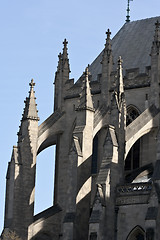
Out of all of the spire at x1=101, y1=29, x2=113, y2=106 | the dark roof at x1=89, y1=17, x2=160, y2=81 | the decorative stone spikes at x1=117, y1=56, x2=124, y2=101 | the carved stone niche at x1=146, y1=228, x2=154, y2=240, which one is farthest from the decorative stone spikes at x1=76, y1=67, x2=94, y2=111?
the carved stone niche at x1=146, y1=228, x2=154, y2=240

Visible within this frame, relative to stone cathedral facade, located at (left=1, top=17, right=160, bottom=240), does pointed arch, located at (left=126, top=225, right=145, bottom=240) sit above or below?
below

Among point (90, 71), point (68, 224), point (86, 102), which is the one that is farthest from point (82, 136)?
point (90, 71)

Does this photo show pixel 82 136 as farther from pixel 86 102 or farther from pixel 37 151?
pixel 37 151

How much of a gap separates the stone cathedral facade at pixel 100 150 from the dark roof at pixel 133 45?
0.08 m

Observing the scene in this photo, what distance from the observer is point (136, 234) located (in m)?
41.2

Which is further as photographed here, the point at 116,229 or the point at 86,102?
the point at 86,102

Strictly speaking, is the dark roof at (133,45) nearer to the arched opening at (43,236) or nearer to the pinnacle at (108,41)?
the pinnacle at (108,41)

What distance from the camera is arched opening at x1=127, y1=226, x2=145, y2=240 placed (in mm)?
40906

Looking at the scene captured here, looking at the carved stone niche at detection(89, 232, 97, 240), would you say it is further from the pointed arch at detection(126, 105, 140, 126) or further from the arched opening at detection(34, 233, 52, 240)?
the pointed arch at detection(126, 105, 140, 126)

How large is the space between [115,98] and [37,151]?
23.0ft

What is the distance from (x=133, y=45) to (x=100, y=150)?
24.1ft

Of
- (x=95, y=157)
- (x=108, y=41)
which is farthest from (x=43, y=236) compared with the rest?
(x=108, y=41)

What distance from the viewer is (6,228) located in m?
45.7

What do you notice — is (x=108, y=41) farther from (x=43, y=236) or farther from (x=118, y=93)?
(x=43, y=236)
